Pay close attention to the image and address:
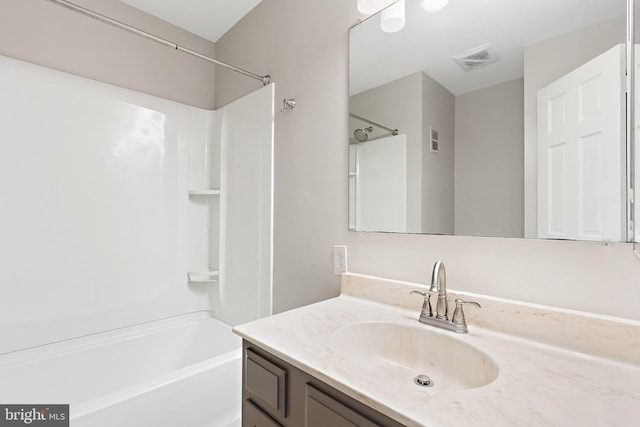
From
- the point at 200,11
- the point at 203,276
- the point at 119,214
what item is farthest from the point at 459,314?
the point at 200,11

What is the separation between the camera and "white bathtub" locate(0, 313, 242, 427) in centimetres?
115

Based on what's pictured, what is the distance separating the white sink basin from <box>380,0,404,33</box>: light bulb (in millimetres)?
1123

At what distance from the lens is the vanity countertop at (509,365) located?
0.53 meters

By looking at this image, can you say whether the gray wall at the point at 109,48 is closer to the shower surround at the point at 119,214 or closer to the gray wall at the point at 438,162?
the shower surround at the point at 119,214

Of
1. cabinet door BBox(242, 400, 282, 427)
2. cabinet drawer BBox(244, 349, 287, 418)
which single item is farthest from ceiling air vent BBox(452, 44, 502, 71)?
cabinet door BBox(242, 400, 282, 427)

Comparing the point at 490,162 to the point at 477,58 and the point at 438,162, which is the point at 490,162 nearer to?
the point at 438,162

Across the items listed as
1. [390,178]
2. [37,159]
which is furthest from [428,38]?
[37,159]

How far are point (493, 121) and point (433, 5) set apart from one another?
498 millimetres

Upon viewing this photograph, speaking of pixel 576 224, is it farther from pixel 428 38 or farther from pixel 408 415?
pixel 428 38

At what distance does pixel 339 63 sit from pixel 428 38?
404 millimetres

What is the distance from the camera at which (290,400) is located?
76 cm

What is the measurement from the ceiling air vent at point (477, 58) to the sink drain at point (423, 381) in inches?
38.8

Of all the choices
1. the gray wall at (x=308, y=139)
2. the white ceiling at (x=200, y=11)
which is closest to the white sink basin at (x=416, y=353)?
the gray wall at (x=308, y=139)

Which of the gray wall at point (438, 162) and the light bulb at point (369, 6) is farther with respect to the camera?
the light bulb at point (369, 6)
